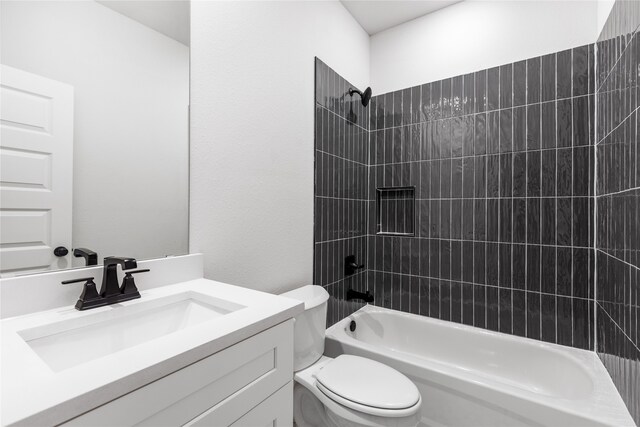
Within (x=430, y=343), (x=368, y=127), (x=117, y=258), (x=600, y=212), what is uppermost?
(x=368, y=127)

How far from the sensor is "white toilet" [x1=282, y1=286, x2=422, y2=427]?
120 cm

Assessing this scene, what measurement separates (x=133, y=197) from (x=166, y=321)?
448 mm

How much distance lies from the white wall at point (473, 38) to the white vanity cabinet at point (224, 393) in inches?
84.5

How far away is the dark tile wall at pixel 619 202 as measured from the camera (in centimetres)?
110

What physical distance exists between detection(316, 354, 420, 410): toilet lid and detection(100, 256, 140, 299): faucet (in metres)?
0.94

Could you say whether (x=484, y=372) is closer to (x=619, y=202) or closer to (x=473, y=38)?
(x=619, y=202)

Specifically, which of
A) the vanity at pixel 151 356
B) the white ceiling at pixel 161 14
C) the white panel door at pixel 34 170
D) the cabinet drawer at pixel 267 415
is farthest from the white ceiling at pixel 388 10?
the cabinet drawer at pixel 267 415

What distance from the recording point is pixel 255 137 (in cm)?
150

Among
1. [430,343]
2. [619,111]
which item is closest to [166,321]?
[430,343]

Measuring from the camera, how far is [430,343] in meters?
2.09

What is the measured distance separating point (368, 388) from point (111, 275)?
1093 mm

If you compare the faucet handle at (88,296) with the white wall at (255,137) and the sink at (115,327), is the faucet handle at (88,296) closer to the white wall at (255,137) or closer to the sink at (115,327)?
the sink at (115,327)

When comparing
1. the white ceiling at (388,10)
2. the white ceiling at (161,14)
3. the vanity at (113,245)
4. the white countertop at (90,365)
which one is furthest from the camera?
the white ceiling at (388,10)

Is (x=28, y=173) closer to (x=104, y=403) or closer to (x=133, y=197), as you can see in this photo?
(x=133, y=197)
